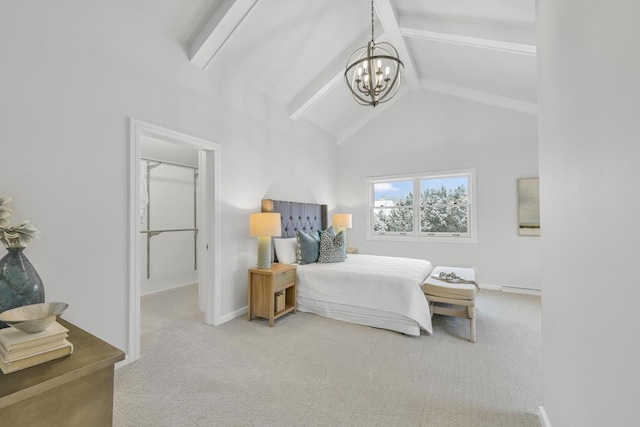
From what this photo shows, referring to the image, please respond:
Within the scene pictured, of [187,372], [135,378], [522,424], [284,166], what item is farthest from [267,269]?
[522,424]

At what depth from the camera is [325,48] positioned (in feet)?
12.4

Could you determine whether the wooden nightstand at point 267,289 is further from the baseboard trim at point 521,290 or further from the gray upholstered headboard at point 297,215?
the baseboard trim at point 521,290

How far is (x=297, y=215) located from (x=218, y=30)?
105 inches

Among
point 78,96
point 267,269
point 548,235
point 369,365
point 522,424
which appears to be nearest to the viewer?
point 548,235

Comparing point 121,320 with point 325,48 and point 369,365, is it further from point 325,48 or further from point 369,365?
point 325,48

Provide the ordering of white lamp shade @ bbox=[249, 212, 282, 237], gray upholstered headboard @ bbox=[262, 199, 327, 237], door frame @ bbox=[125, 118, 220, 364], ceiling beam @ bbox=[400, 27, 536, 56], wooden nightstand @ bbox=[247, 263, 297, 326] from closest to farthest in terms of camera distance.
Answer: door frame @ bbox=[125, 118, 220, 364], ceiling beam @ bbox=[400, 27, 536, 56], wooden nightstand @ bbox=[247, 263, 297, 326], white lamp shade @ bbox=[249, 212, 282, 237], gray upholstered headboard @ bbox=[262, 199, 327, 237]

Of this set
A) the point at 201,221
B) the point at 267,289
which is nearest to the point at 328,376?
the point at 267,289

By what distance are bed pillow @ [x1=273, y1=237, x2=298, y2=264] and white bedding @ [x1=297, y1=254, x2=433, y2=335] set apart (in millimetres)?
266

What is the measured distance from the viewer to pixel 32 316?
1131 millimetres

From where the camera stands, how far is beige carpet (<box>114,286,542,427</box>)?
170cm

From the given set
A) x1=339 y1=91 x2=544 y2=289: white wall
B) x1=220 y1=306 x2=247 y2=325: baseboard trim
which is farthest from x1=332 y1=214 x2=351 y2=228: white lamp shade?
x1=220 y1=306 x2=247 y2=325: baseboard trim

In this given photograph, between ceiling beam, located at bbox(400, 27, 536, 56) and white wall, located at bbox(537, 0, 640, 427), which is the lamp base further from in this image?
ceiling beam, located at bbox(400, 27, 536, 56)

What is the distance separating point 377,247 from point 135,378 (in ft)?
14.5

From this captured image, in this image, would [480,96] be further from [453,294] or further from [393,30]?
[453,294]
